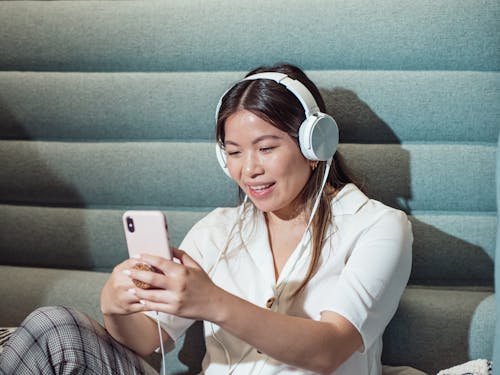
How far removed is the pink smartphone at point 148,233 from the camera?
3.51 ft

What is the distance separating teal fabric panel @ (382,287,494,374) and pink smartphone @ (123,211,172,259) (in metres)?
Result: 0.63

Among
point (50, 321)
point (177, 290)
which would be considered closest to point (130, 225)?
point (177, 290)

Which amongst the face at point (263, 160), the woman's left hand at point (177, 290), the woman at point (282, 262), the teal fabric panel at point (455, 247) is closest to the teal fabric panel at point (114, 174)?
the woman at point (282, 262)

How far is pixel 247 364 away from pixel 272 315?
0.25 meters

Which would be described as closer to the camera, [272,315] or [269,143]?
[272,315]

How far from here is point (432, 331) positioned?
146 cm

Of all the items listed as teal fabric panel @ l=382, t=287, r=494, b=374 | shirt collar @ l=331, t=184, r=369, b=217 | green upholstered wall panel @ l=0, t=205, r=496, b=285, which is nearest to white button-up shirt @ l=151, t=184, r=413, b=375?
shirt collar @ l=331, t=184, r=369, b=217

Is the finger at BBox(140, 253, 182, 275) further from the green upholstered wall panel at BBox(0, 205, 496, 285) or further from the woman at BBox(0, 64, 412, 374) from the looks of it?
the green upholstered wall panel at BBox(0, 205, 496, 285)

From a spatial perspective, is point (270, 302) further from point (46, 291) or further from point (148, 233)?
point (46, 291)

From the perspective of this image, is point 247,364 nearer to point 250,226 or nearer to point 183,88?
point 250,226

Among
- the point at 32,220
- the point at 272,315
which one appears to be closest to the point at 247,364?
the point at 272,315

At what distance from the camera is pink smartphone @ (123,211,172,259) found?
1.07 m

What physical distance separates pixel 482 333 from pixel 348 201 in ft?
1.35

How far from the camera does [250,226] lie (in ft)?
4.79
